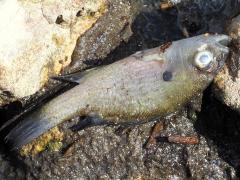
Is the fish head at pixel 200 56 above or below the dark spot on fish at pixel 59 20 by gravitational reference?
below

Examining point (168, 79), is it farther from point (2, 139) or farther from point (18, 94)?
point (2, 139)

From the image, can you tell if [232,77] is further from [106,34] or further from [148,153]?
[106,34]

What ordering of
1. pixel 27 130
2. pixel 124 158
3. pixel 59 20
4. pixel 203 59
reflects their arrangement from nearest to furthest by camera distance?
pixel 203 59 < pixel 27 130 < pixel 59 20 < pixel 124 158

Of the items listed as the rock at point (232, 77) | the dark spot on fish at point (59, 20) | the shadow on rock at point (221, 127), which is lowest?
the shadow on rock at point (221, 127)

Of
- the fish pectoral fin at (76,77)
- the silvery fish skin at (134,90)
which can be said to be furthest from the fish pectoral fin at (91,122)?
the fish pectoral fin at (76,77)

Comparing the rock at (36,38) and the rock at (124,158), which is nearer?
the rock at (36,38)

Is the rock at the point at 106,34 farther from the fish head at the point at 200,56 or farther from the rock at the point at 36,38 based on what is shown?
the fish head at the point at 200,56

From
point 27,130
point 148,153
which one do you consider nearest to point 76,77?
point 27,130
